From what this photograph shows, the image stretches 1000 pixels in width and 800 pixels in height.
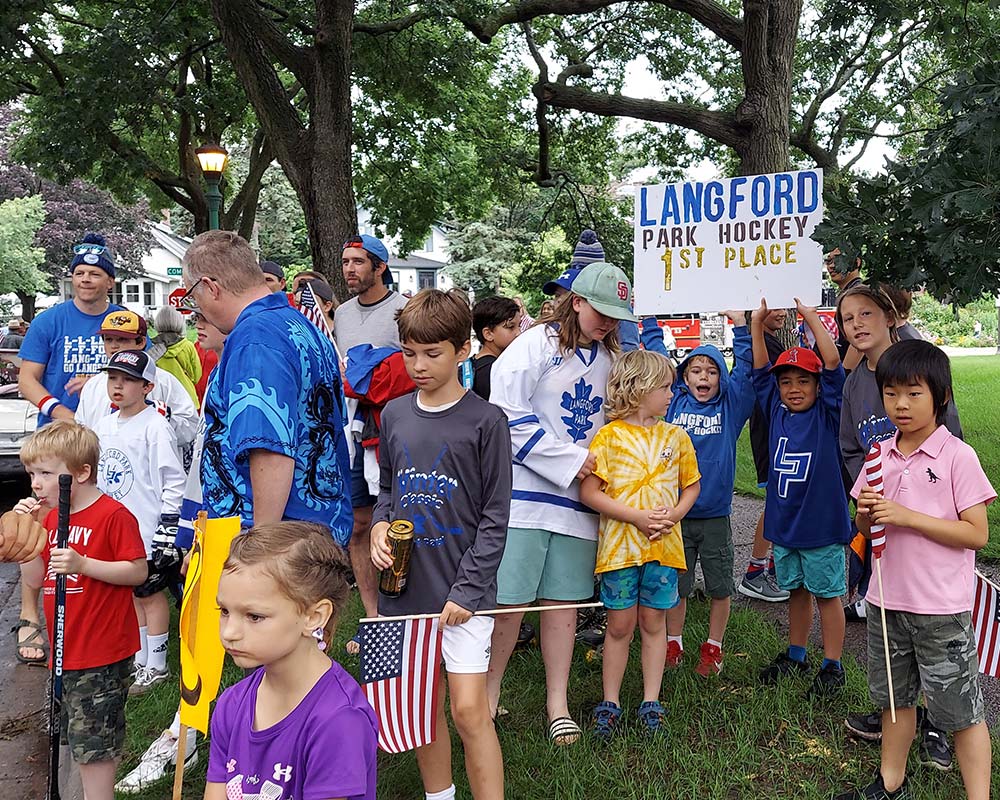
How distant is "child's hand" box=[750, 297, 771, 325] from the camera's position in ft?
16.0

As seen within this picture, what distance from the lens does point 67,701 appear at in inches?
126

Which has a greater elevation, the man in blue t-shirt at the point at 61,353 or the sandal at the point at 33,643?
the man in blue t-shirt at the point at 61,353

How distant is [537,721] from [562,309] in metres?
1.84

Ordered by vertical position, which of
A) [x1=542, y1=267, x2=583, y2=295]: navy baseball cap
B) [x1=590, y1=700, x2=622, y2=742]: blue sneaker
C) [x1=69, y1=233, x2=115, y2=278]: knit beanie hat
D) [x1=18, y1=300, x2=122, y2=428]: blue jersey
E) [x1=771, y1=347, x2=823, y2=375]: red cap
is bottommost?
[x1=590, y1=700, x2=622, y2=742]: blue sneaker

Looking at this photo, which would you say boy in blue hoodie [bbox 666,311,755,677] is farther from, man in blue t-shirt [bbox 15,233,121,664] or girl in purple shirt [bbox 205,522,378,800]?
man in blue t-shirt [bbox 15,233,121,664]

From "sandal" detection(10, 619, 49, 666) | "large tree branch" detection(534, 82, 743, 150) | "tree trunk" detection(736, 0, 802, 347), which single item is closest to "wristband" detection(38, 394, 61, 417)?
"sandal" detection(10, 619, 49, 666)

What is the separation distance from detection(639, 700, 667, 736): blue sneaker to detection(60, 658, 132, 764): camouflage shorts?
2.09 metres

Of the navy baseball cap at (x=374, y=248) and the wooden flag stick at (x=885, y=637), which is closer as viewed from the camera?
the wooden flag stick at (x=885, y=637)

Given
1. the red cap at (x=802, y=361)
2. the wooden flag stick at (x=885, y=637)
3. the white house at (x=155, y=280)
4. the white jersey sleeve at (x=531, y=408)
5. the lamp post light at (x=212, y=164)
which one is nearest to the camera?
the wooden flag stick at (x=885, y=637)

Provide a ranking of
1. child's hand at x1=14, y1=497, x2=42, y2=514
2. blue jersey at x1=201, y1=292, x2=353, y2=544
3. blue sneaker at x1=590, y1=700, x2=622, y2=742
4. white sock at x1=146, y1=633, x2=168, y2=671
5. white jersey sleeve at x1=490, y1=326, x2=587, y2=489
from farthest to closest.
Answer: white sock at x1=146, y1=633, x2=168, y2=671, blue sneaker at x1=590, y1=700, x2=622, y2=742, white jersey sleeve at x1=490, y1=326, x2=587, y2=489, child's hand at x1=14, y1=497, x2=42, y2=514, blue jersey at x1=201, y1=292, x2=353, y2=544

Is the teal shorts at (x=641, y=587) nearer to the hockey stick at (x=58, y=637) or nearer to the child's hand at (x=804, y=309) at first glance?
the child's hand at (x=804, y=309)

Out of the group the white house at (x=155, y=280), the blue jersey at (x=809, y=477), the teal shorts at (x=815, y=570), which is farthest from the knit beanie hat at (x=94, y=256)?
the white house at (x=155, y=280)

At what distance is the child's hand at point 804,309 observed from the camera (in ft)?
15.1

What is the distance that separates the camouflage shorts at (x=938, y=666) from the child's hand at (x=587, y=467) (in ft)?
4.09
